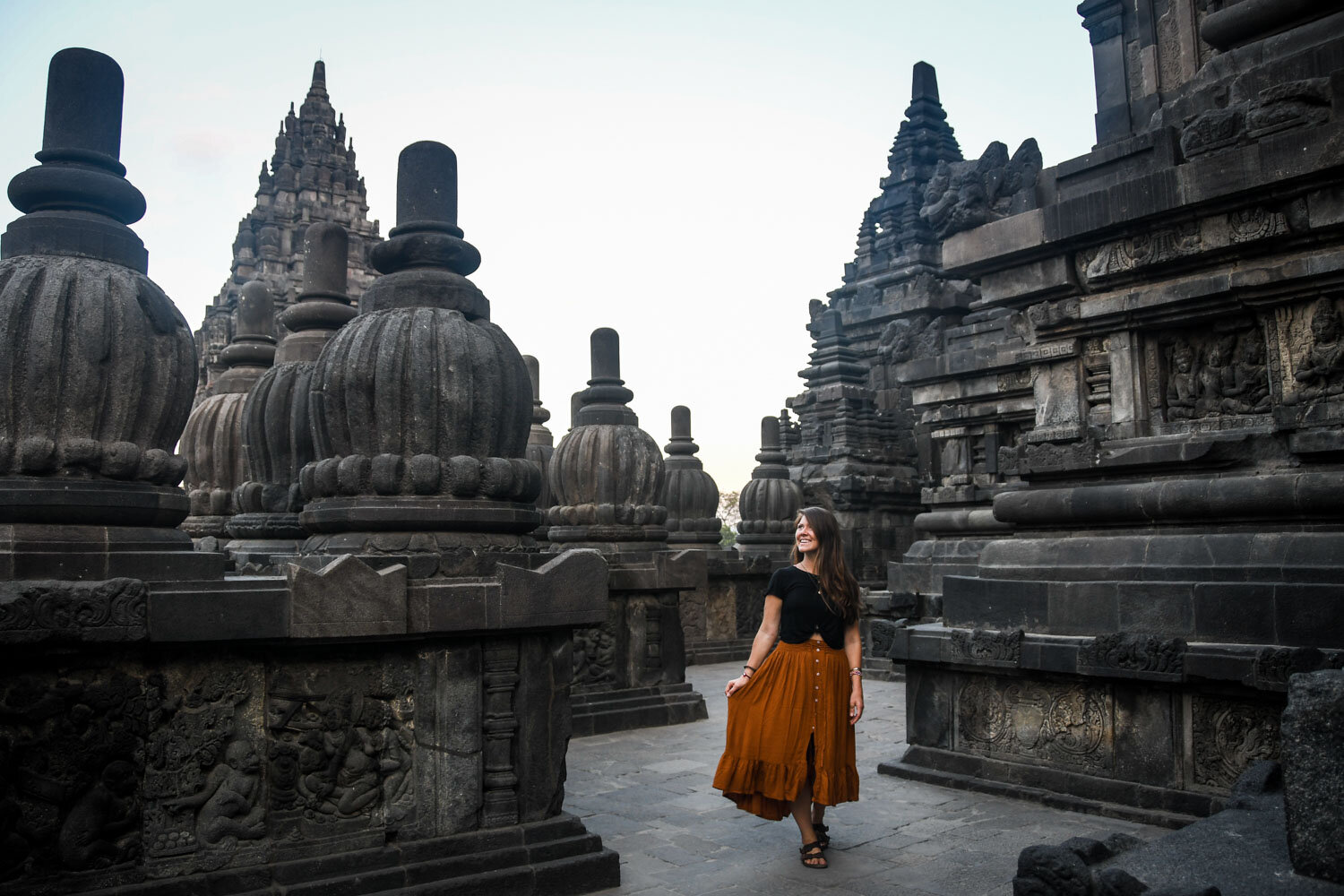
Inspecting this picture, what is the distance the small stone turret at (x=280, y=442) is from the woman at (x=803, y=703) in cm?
309

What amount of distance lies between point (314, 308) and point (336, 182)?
2265cm

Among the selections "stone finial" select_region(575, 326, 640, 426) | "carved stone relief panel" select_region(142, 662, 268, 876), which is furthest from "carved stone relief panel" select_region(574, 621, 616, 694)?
"carved stone relief panel" select_region(142, 662, 268, 876)

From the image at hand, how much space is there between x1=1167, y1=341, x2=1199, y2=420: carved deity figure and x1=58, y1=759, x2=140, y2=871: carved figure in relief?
5.81m

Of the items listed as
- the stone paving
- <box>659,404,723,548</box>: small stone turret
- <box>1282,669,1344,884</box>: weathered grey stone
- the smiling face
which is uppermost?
<box>659,404,723,548</box>: small stone turret

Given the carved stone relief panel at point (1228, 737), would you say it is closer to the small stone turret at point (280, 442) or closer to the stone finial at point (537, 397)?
the small stone turret at point (280, 442)

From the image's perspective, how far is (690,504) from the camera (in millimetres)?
14102

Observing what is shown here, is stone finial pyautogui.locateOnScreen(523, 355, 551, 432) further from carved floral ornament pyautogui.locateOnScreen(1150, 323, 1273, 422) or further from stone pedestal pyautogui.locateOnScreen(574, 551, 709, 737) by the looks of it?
carved floral ornament pyautogui.locateOnScreen(1150, 323, 1273, 422)

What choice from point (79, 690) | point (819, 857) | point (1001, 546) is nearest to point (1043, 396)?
point (1001, 546)

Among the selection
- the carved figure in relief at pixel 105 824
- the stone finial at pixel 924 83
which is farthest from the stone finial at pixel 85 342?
the stone finial at pixel 924 83

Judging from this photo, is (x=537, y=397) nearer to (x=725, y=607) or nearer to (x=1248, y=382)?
(x=725, y=607)

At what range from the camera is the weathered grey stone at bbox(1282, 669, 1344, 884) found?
2863mm

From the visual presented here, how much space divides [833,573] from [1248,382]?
283cm

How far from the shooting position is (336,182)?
2803 cm

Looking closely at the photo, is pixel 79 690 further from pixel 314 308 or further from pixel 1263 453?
pixel 1263 453
